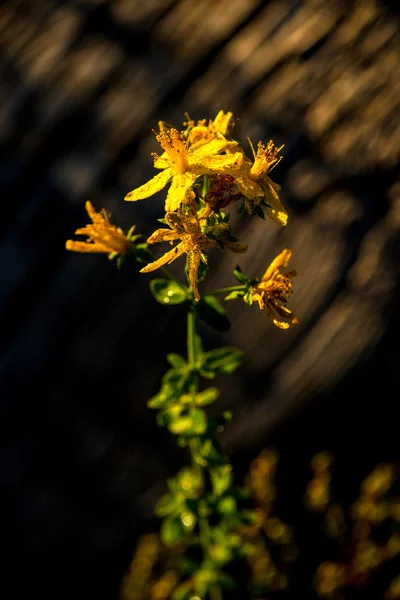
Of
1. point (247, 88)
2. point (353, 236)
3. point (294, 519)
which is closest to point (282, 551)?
point (294, 519)

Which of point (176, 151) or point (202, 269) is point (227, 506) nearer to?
point (202, 269)

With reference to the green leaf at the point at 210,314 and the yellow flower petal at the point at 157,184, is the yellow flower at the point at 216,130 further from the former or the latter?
the green leaf at the point at 210,314

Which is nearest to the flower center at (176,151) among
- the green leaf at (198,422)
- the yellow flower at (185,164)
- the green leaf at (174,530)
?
the yellow flower at (185,164)

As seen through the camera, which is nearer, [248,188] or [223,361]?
[248,188]

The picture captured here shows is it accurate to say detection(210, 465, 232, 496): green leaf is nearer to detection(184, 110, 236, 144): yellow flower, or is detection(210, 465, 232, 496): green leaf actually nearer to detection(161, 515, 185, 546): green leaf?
detection(161, 515, 185, 546): green leaf

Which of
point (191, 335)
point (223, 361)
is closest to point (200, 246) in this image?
point (191, 335)

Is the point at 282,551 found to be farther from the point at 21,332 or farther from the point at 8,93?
the point at 8,93
